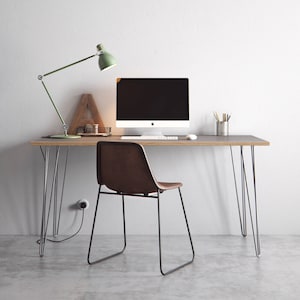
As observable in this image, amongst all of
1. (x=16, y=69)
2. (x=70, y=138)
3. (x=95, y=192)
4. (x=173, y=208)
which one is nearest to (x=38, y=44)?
(x=16, y=69)

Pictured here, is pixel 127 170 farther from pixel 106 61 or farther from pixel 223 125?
pixel 223 125

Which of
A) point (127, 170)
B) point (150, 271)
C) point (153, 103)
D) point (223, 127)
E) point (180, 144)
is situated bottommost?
point (150, 271)

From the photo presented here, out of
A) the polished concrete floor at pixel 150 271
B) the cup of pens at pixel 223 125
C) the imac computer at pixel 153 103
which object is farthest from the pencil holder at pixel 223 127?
the polished concrete floor at pixel 150 271

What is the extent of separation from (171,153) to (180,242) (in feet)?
2.10

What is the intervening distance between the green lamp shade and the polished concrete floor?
1180mm

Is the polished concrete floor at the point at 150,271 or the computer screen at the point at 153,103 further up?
the computer screen at the point at 153,103

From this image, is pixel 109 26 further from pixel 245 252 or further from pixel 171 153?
pixel 245 252

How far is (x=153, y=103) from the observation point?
12.7ft

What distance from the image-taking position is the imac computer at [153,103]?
3.85 metres

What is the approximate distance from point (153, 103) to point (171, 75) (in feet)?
A: 0.91

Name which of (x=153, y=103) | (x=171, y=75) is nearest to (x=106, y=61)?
(x=153, y=103)

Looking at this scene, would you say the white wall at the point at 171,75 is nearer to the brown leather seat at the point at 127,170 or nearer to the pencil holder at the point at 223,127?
the pencil holder at the point at 223,127

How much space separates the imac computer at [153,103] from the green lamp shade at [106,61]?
26 centimetres

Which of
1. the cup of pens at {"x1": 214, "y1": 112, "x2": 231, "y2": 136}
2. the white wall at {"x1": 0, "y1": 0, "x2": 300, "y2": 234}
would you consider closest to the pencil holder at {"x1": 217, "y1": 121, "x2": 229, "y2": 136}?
the cup of pens at {"x1": 214, "y1": 112, "x2": 231, "y2": 136}
